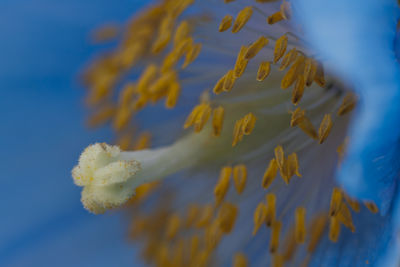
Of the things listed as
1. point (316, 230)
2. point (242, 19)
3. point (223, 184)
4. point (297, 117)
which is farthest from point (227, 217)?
point (242, 19)

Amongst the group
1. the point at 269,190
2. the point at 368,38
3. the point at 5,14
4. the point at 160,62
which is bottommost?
the point at 368,38

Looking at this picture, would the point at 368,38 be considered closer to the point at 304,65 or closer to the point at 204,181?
the point at 304,65

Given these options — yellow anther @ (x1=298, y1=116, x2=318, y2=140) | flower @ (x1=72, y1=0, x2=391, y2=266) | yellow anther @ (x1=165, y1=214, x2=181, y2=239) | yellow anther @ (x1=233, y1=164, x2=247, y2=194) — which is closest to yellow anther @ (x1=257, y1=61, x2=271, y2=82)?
flower @ (x1=72, y1=0, x2=391, y2=266)

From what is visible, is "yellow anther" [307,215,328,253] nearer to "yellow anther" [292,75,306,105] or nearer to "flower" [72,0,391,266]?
"flower" [72,0,391,266]

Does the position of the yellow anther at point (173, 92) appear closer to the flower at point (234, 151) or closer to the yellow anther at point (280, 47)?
the flower at point (234, 151)

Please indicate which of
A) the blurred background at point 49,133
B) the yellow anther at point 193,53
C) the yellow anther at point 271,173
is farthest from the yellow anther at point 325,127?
the blurred background at point 49,133

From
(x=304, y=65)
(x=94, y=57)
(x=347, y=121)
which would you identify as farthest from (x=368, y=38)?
(x=94, y=57)
